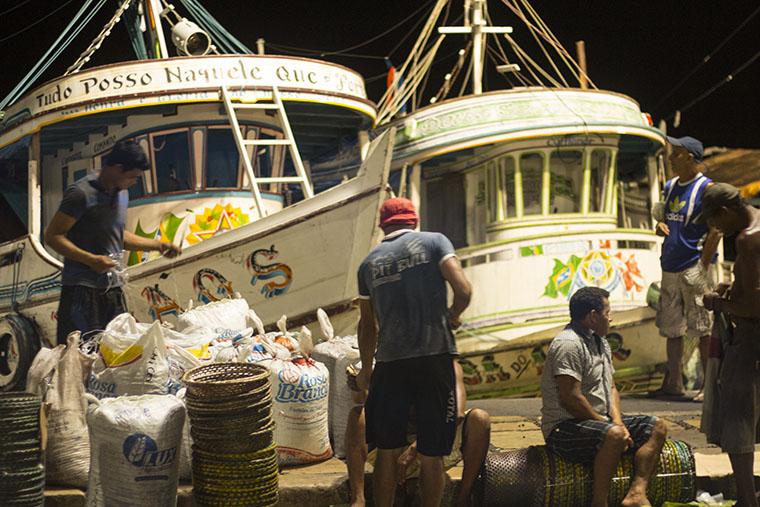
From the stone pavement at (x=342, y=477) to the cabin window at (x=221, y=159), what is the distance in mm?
4881

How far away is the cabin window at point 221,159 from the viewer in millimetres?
10125

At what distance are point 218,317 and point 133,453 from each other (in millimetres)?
2395

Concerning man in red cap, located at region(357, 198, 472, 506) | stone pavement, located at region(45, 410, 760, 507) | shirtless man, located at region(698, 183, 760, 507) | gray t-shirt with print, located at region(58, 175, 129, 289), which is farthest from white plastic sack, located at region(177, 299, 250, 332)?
shirtless man, located at region(698, 183, 760, 507)

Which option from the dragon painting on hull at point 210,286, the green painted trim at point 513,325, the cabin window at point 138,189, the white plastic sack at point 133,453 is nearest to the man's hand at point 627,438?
the white plastic sack at point 133,453

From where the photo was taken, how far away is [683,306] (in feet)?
24.7

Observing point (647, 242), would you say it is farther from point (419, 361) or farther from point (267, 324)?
point (419, 361)

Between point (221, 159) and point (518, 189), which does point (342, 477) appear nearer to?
point (221, 159)

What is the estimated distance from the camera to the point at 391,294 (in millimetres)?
4484

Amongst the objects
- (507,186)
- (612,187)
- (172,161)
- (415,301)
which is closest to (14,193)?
(172,161)

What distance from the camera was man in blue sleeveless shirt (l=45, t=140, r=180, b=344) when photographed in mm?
5461

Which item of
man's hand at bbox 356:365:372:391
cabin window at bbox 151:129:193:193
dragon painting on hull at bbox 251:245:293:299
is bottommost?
man's hand at bbox 356:365:372:391

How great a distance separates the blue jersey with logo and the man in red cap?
140 inches

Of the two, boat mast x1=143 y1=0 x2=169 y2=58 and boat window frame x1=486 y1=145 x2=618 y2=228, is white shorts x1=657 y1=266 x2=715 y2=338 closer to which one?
boat window frame x1=486 y1=145 x2=618 y2=228

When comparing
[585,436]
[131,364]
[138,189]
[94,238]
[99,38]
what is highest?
[99,38]
